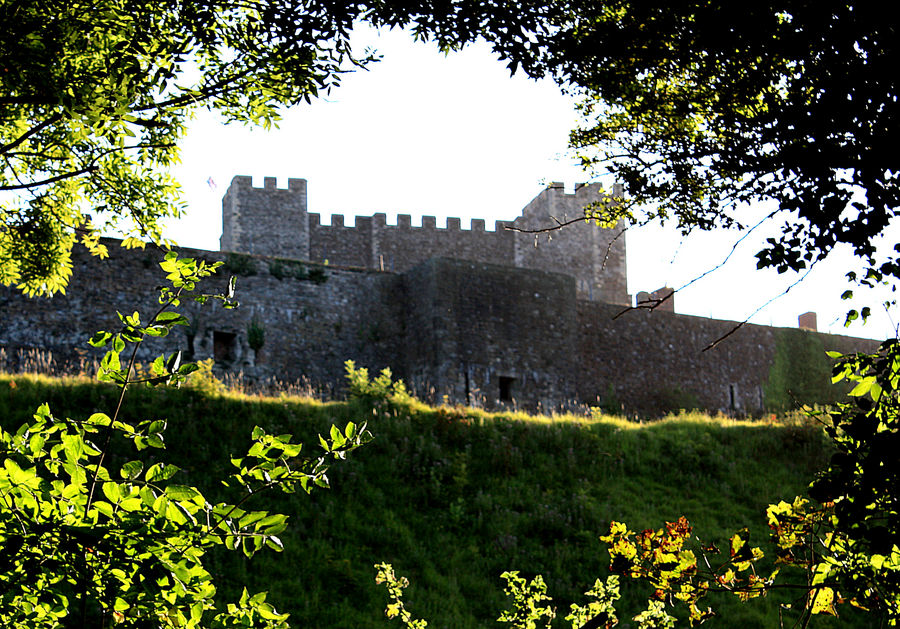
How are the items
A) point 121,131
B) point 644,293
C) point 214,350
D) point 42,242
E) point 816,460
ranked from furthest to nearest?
point 644,293 → point 214,350 → point 816,460 → point 42,242 → point 121,131

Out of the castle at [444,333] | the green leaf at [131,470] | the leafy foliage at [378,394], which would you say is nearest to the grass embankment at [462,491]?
the leafy foliage at [378,394]

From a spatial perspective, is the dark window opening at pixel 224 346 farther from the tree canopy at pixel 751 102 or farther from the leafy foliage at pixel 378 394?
the tree canopy at pixel 751 102

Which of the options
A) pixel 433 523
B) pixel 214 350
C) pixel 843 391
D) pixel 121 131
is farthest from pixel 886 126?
pixel 843 391

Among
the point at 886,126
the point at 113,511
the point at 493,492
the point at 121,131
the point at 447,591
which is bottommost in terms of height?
the point at 447,591

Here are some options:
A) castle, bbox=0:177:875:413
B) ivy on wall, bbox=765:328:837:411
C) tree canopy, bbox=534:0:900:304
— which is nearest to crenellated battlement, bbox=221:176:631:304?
castle, bbox=0:177:875:413

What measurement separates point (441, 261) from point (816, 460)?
9.80 meters

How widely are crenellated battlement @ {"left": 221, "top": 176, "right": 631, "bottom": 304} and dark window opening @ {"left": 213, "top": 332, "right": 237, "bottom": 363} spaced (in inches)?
338

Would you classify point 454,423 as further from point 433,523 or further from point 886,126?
point 886,126

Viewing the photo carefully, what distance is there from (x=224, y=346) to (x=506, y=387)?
6405mm

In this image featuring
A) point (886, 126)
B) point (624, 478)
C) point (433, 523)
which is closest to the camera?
point (886, 126)

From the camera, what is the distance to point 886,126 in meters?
4.29

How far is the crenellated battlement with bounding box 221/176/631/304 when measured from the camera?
31234 millimetres

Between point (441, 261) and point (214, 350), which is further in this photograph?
point (441, 261)

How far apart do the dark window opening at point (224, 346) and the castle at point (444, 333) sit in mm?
30
